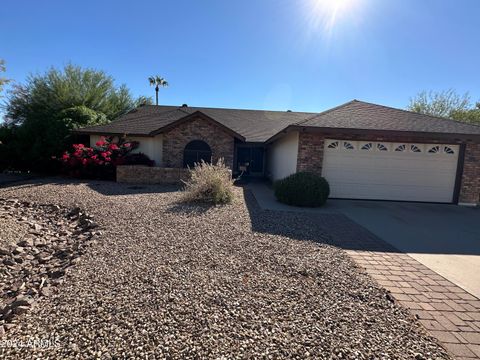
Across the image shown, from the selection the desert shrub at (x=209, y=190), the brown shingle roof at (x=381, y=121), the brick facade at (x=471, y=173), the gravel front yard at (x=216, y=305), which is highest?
the brown shingle roof at (x=381, y=121)

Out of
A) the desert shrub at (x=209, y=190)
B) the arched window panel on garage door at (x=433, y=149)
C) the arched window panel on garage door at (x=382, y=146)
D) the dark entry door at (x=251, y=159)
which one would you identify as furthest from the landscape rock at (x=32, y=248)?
the arched window panel on garage door at (x=433, y=149)

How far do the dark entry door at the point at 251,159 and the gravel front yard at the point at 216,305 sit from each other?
12.4 meters

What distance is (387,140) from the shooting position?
9.89 meters

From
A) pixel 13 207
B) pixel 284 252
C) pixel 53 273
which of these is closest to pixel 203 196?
pixel 284 252

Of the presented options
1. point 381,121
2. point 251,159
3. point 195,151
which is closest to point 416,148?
point 381,121

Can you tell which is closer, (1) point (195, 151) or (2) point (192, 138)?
(2) point (192, 138)

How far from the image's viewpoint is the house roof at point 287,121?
376 inches

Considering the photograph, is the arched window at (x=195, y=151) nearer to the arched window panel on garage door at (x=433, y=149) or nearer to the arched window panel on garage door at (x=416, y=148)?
the arched window panel on garage door at (x=416, y=148)

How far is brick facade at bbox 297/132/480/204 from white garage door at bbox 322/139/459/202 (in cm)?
22

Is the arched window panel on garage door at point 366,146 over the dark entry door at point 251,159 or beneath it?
over

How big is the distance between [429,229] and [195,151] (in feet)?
35.4

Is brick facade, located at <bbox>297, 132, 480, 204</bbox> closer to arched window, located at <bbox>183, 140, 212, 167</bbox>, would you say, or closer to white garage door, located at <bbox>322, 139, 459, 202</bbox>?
white garage door, located at <bbox>322, 139, 459, 202</bbox>

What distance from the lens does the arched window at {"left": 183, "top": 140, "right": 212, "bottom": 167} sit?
45.3 feet

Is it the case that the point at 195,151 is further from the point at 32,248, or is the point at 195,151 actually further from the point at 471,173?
the point at 471,173
